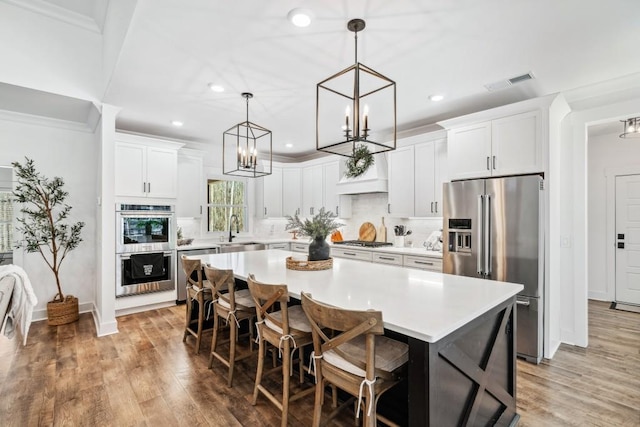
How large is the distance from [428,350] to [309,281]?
109cm

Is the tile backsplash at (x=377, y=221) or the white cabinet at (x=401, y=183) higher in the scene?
the white cabinet at (x=401, y=183)

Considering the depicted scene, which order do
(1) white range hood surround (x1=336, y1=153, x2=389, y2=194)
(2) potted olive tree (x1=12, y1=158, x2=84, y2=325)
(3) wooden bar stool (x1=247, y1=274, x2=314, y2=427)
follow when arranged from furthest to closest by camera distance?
(1) white range hood surround (x1=336, y1=153, x2=389, y2=194), (2) potted olive tree (x1=12, y1=158, x2=84, y2=325), (3) wooden bar stool (x1=247, y1=274, x2=314, y2=427)

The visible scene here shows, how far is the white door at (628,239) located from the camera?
4793 mm

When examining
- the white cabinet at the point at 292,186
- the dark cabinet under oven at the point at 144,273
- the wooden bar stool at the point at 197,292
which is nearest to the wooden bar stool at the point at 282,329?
the wooden bar stool at the point at 197,292

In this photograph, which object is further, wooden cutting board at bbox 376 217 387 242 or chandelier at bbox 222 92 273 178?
wooden cutting board at bbox 376 217 387 242

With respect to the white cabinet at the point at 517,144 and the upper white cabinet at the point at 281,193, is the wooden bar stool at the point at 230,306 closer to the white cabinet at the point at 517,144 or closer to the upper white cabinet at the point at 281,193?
the white cabinet at the point at 517,144

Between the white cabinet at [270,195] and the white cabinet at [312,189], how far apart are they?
0.50 meters

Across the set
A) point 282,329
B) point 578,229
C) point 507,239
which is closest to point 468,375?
point 282,329

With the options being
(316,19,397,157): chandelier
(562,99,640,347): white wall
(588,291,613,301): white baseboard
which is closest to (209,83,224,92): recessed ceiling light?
(316,19,397,157): chandelier

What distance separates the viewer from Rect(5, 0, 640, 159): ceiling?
2.03m

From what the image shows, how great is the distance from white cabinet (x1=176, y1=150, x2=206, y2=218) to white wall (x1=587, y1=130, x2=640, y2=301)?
6578mm

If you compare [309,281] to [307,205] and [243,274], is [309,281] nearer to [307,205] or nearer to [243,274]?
[243,274]

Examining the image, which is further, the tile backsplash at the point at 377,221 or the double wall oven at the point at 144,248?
the tile backsplash at the point at 377,221

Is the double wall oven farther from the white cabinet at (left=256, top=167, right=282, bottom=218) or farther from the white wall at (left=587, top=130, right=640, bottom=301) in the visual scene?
the white wall at (left=587, top=130, right=640, bottom=301)
